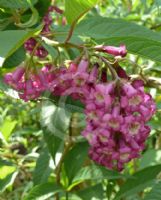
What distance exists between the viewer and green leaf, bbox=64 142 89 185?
5.54 feet

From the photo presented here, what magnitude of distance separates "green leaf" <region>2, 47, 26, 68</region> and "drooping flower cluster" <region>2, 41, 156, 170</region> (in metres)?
0.10

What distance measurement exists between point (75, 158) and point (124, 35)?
0.62 meters

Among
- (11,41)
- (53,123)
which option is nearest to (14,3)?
(11,41)

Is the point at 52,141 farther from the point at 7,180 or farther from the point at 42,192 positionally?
the point at 7,180

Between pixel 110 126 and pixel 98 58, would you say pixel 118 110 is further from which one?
pixel 98 58

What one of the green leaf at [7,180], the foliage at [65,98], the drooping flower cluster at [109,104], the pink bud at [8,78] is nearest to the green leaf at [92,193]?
the foliage at [65,98]

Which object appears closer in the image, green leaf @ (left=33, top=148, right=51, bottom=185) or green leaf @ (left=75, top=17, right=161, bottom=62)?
green leaf @ (left=75, top=17, right=161, bottom=62)

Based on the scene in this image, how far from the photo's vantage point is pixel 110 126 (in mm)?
1063

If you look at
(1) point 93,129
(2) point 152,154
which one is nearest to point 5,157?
(2) point 152,154

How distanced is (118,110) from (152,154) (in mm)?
1097

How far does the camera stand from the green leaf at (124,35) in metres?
1.13

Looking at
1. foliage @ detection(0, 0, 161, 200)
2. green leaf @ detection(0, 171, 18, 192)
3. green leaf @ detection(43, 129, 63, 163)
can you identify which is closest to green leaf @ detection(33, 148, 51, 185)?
foliage @ detection(0, 0, 161, 200)

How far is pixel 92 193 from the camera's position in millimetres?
1763

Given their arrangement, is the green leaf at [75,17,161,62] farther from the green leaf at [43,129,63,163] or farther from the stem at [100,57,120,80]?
the green leaf at [43,129,63,163]
